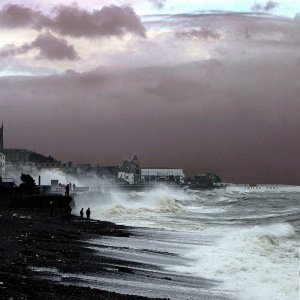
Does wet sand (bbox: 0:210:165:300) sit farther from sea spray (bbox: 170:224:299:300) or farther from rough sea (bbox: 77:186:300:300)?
sea spray (bbox: 170:224:299:300)

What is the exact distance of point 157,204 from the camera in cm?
9881

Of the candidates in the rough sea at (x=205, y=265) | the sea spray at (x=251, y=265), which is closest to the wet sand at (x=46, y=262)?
the rough sea at (x=205, y=265)

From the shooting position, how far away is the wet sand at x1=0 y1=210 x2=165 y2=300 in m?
15.3

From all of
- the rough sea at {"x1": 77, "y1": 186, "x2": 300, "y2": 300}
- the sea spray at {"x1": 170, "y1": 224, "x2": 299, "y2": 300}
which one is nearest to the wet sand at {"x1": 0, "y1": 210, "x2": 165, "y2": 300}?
the rough sea at {"x1": 77, "y1": 186, "x2": 300, "y2": 300}

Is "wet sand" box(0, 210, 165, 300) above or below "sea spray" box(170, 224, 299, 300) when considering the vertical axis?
above

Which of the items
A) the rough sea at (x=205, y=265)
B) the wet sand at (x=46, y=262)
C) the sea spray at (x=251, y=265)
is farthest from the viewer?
the sea spray at (x=251, y=265)

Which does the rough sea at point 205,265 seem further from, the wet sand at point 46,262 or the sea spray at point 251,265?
the wet sand at point 46,262

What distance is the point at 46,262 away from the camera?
68.8ft

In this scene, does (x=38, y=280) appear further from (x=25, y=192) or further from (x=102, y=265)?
(x=25, y=192)

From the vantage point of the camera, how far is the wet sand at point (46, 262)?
15.3 meters

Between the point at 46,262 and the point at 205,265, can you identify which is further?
the point at 205,265

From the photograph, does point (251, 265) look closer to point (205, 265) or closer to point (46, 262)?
point (205, 265)

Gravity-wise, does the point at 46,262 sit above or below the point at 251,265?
above

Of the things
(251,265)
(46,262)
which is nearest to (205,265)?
(251,265)
